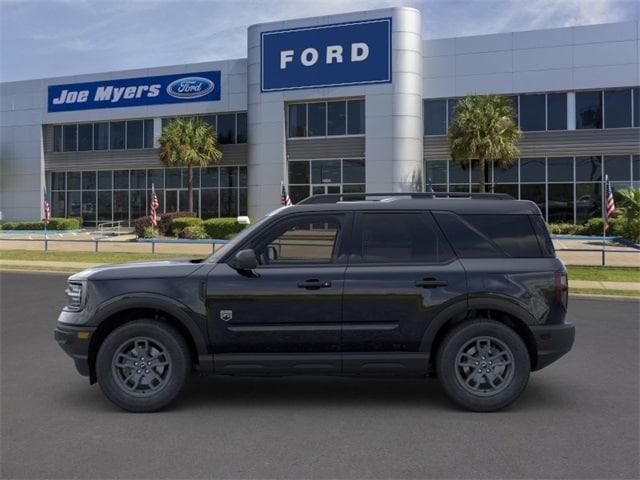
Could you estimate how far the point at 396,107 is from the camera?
100.0ft

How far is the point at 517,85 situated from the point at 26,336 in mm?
27803

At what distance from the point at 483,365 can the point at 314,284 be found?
5.26 ft

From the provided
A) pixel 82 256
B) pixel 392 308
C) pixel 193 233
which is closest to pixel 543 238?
pixel 392 308

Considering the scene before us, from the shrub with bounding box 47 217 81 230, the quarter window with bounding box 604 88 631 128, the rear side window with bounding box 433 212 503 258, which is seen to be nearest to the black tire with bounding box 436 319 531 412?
the rear side window with bounding box 433 212 503 258

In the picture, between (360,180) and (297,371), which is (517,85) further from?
(297,371)

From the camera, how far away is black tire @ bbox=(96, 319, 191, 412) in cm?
509

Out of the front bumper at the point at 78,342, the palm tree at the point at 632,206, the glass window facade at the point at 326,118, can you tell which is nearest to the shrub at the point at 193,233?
the glass window facade at the point at 326,118

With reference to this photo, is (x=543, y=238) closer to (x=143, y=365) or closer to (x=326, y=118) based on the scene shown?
(x=143, y=365)

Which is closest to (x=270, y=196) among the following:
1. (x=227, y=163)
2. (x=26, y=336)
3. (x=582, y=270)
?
(x=227, y=163)

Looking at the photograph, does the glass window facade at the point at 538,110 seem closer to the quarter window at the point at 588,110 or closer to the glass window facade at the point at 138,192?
the quarter window at the point at 588,110

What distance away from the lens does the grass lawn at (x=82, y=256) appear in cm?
2008

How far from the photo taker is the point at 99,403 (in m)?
5.42

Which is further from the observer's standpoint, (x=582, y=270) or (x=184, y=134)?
(x=184, y=134)

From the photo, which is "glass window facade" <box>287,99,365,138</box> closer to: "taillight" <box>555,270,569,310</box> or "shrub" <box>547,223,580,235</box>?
"shrub" <box>547,223,580,235</box>
